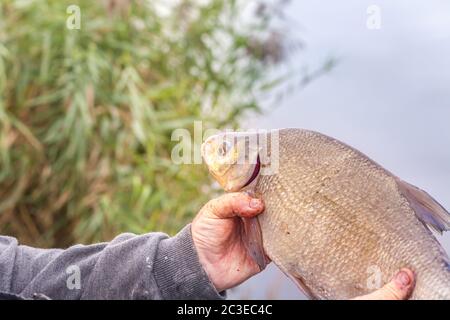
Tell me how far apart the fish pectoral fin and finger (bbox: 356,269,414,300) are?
34 centimetres

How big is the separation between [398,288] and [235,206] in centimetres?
45

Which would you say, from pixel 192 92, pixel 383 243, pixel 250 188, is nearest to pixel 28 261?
pixel 250 188

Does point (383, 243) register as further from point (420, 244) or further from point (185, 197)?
point (185, 197)

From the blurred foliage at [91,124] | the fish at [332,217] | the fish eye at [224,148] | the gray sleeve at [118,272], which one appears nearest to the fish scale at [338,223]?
the fish at [332,217]

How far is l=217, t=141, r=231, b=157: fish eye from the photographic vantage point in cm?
190

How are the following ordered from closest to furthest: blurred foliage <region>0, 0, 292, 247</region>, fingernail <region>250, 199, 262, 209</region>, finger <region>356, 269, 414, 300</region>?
1. finger <region>356, 269, 414, 300</region>
2. fingernail <region>250, 199, 262, 209</region>
3. blurred foliage <region>0, 0, 292, 247</region>

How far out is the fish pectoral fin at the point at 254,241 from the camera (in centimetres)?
180

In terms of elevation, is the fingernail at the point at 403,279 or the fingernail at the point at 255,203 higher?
the fingernail at the point at 255,203

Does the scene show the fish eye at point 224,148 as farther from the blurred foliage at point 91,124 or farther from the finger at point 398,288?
the blurred foliage at point 91,124

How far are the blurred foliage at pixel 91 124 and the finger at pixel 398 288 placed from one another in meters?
2.77

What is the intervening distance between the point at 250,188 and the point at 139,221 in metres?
2.50

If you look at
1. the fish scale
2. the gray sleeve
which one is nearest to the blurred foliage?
the gray sleeve

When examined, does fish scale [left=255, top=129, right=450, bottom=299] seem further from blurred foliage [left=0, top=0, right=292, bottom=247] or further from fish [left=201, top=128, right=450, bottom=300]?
blurred foliage [left=0, top=0, right=292, bottom=247]

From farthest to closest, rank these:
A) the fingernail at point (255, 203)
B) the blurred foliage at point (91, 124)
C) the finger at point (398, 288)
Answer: the blurred foliage at point (91, 124)
the fingernail at point (255, 203)
the finger at point (398, 288)
